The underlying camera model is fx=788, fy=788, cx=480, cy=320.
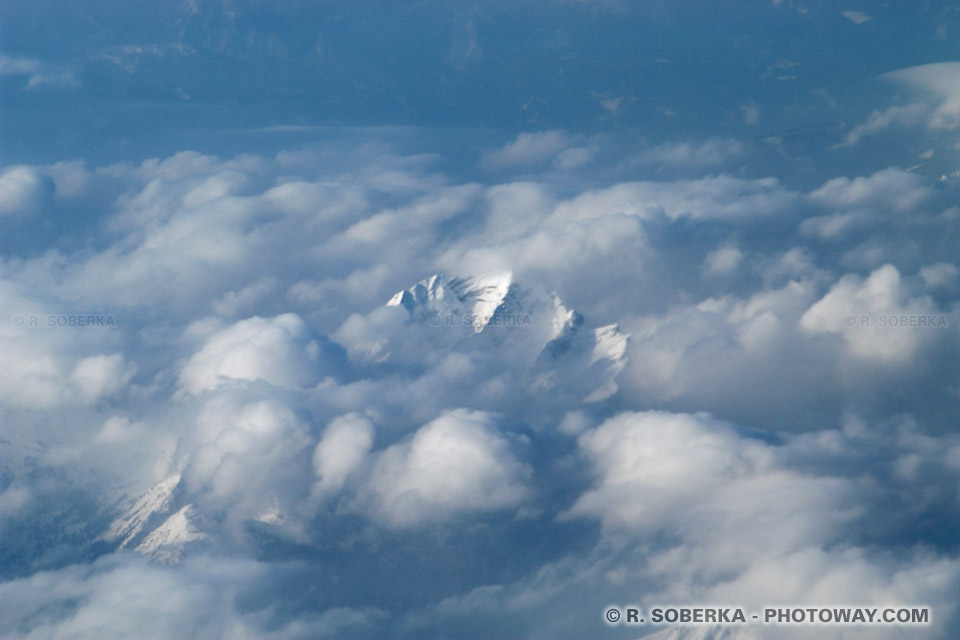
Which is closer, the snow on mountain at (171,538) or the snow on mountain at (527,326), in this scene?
the snow on mountain at (171,538)

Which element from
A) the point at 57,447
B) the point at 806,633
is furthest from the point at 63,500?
the point at 806,633

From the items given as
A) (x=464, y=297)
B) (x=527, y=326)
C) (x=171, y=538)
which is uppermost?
(x=464, y=297)

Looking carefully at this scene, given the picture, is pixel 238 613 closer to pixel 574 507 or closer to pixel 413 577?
pixel 413 577

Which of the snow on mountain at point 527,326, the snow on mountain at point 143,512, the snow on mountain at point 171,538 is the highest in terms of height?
the snow on mountain at point 527,326

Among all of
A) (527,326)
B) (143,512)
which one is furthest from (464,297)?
(143,512)

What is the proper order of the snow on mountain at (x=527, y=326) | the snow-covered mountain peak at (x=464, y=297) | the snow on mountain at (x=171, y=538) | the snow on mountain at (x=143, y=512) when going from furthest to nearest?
1. the snow-covered mountain peak at (x=464, y=297)
2. the snow on mountain at (x=527, y=326)
3. the snow on mountain at (x=143, y=512)
4. the snow on mountain at (x=171, y=538)

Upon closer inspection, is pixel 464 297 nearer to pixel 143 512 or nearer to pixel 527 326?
pixel 527 326

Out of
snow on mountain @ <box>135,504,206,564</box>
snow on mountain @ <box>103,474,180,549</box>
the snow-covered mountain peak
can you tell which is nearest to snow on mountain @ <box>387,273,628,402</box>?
the snow-covered mountain peak

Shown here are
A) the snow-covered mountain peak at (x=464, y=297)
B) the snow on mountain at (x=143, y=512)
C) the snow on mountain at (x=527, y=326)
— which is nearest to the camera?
the snow on mountain at (x=143, y=512)

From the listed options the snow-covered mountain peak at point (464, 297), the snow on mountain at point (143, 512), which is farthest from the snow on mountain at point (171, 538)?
the snow-covered mountain peak at point (464, 297)

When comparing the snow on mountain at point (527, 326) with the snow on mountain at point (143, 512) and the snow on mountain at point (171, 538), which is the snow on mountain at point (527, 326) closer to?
the snow on mountain at point (143, 512)

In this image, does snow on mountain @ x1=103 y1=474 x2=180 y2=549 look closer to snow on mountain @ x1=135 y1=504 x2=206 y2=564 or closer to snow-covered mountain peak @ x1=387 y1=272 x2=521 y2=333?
snow on mountain @ x1=135 y1=504 x2=206 y2=564

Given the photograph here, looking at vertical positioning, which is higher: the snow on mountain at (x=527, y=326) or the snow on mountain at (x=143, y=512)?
the snow on mountain at (x=527, y=326)
